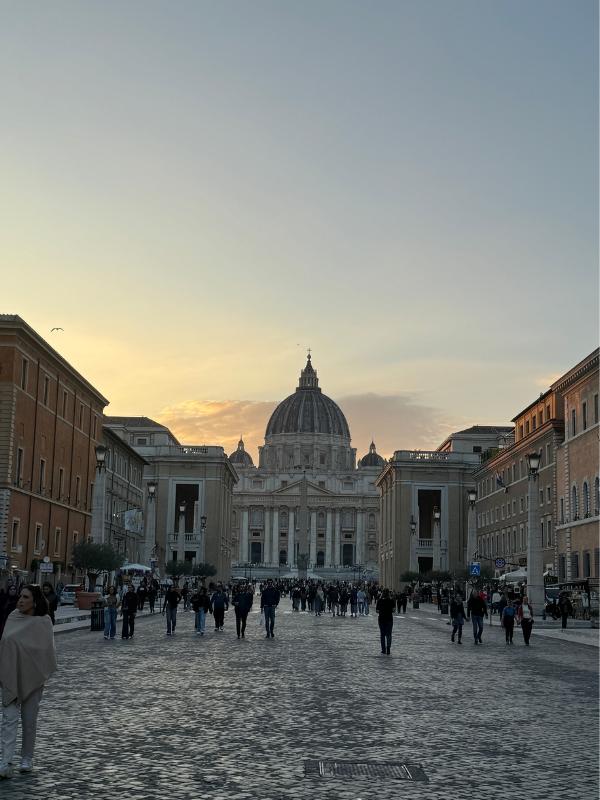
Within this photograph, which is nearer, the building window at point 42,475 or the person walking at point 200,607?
the person walking at point 200,607

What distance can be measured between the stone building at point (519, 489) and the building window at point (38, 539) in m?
25.5

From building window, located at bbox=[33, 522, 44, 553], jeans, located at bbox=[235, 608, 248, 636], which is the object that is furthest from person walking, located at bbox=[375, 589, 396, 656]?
building window, located at bbox=[33, 522, 44, 553]

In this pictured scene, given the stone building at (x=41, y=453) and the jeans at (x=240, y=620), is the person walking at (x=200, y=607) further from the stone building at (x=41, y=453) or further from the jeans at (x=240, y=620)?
the stone building at (x=41, y=453)

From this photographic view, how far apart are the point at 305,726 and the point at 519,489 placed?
227ft

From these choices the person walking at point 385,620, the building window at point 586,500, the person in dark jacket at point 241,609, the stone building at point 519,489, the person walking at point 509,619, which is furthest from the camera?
the stone building at point 519,489

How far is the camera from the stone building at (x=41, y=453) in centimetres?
4988

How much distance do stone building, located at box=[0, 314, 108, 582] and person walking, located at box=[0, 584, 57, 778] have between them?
37958 millimetres

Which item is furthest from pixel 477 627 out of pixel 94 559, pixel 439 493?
pixel 439 493

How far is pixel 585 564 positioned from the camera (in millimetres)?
56688

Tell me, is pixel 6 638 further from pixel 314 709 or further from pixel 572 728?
pixel 572 728

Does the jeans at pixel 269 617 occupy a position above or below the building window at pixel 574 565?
below

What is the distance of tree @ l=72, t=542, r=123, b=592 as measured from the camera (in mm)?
52562

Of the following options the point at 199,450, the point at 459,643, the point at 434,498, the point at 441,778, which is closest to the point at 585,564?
the point at 459,643

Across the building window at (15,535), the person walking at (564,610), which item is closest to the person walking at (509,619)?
the person walking at (564,610)
